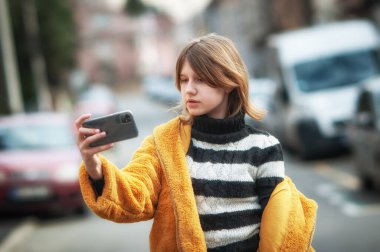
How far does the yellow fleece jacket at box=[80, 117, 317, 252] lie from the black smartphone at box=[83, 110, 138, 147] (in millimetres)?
87

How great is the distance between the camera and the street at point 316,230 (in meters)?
8.41

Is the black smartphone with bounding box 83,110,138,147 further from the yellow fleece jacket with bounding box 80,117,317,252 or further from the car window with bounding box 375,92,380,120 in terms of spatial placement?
the car window with bounding box 375,92,380,120

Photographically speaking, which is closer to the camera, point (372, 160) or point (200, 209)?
point (200, 209)

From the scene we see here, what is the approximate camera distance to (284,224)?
2.72 meters

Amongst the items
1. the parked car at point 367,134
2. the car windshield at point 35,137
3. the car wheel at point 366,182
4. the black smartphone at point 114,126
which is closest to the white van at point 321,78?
the parked car at point 367,134

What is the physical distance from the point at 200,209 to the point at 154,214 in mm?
172

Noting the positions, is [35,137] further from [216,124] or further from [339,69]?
[216,124]

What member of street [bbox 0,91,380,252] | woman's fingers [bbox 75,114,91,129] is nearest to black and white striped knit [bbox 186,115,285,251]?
woman's fingers [bbox 75,114,91,129]

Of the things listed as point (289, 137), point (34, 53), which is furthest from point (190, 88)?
point (34, 53)

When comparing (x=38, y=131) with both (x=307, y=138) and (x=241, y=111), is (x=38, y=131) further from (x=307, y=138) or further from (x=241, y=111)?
(x=241, y=111)

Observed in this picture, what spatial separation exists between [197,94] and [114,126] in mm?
380

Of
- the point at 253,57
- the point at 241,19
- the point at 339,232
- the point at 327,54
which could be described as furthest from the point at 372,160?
the point at 241,19

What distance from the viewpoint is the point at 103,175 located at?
8.51 feet

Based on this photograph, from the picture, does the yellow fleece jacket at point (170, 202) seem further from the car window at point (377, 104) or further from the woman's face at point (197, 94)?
the car window at point (377, 104)
